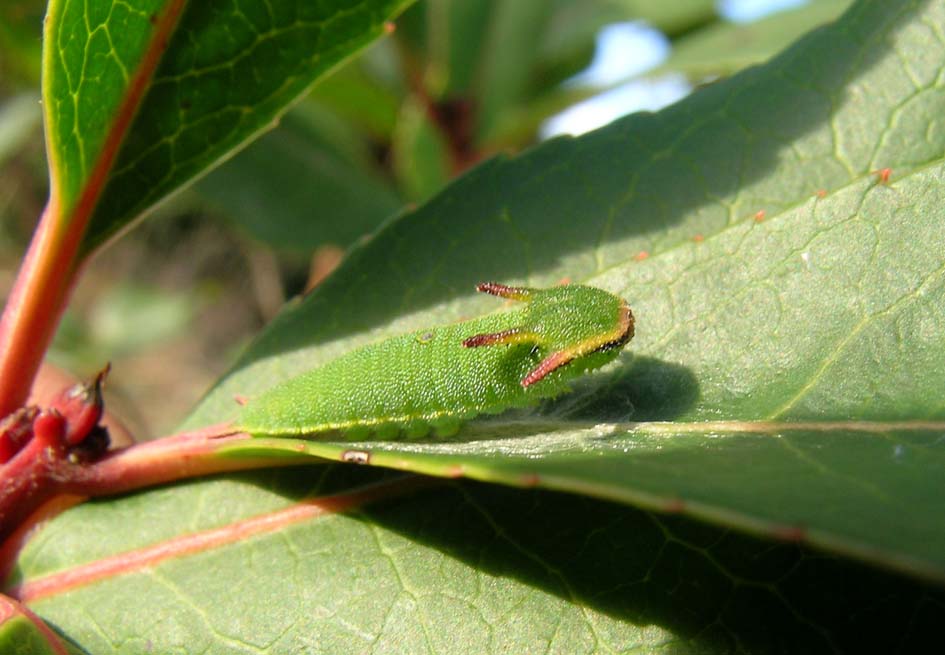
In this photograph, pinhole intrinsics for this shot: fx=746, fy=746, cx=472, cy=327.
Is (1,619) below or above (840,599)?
above

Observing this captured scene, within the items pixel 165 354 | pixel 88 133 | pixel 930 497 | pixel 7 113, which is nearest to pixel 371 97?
pixel 7 113

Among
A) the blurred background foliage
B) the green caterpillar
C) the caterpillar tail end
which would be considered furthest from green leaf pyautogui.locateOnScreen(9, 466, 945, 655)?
the blurred background foliage

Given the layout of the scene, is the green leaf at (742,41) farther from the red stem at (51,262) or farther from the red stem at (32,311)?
the red stem at (32,311)

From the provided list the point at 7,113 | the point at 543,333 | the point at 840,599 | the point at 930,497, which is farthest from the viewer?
the point at 7,113

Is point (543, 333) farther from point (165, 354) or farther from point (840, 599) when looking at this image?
point (165, 354)

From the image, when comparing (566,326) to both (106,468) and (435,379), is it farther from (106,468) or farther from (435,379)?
(106,468)

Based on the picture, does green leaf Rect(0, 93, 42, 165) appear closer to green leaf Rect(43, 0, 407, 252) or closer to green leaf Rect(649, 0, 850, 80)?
green leaf Rect(43, 0, 407, 252)
